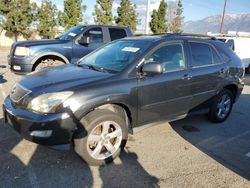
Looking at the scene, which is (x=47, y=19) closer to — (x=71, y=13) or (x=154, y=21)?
(x=71, y=13)

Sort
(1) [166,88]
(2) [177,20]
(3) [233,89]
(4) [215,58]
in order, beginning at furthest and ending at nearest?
(2) [177,20] → (3) [233,89] → (4) [215,58] → (1) [166,88]

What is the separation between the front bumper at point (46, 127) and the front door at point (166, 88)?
1174 millimetres

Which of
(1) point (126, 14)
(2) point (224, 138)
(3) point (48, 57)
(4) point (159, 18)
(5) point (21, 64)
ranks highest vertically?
(1) point (126, 14)

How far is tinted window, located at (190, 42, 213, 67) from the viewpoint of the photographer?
15.9ft

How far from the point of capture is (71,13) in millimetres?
26547

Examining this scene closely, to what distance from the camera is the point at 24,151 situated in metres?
3.97

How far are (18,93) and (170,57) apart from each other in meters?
2.42

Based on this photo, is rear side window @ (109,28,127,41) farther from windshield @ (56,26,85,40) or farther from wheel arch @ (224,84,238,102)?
wheel arch @ (224,84,238,102)

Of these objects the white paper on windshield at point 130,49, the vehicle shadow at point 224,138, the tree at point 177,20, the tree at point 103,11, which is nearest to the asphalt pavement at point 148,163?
the vehicle shadow at point 224,138

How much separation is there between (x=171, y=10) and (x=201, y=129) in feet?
125

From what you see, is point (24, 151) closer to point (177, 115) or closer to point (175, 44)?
point (177, 115)

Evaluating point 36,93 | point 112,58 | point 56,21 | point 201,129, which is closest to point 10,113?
point 36,93

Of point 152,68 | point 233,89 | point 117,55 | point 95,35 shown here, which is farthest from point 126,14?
point 152,68

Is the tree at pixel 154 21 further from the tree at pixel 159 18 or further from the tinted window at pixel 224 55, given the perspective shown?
the tinted window at pixel 224 55
